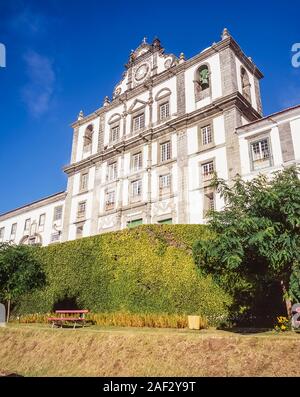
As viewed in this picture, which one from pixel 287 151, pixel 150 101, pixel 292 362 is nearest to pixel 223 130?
pixel 287 151

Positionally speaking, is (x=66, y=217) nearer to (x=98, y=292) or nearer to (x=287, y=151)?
(x=98, y=292)

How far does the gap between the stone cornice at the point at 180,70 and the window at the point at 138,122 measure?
2710 millimetres

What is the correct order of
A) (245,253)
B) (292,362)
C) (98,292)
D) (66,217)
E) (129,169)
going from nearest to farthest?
1. (292,362)
2. (245,253)
3. (98,292)
4. (129,169)
5. (66,217)

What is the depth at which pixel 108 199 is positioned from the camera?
97.4ft

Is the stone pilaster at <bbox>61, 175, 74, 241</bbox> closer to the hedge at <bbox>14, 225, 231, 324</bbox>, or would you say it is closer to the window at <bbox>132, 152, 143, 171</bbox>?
the window at <bbox>132, 152, 143, 171</bbox>

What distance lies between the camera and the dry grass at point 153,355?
7.43 m

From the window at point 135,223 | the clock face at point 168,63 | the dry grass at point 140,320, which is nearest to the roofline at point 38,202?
the window at point 135,223

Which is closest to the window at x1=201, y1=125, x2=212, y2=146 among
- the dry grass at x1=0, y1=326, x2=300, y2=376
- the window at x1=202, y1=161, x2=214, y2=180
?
the window at x1=202, y1=161, x2=214, y2=180

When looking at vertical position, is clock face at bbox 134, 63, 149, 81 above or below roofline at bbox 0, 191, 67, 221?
above

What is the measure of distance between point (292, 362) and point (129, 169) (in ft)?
77.0

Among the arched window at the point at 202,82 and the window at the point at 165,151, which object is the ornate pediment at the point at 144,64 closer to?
the arched window at the point at 202,82

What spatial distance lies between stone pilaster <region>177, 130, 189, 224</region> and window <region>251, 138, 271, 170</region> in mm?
5237

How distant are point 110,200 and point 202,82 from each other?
42.0 feet

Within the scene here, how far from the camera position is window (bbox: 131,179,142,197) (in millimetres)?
27678
